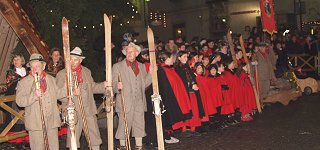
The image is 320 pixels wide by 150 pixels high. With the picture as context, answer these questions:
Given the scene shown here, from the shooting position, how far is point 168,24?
127 feet

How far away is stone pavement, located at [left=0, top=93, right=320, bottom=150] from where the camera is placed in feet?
28.7

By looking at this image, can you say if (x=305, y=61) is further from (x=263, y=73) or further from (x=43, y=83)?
(x=43, y=83)

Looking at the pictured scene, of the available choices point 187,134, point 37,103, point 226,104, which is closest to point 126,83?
point 37,103

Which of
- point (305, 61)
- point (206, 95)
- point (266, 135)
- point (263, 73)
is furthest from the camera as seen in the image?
point (305, 61)

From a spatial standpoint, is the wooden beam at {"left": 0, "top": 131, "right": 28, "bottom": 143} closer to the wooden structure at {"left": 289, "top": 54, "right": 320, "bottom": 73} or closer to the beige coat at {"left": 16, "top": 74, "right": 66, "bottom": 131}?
the beige coat at {"left": 16, "top": 74, "right": 66, "bottom": 131}

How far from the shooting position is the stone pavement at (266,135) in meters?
Answer: 8.73

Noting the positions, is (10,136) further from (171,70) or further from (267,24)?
(267,24)

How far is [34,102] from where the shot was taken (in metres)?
6.65

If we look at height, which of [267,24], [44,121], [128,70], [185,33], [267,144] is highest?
[185,33]

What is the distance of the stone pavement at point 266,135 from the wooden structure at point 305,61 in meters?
7.38

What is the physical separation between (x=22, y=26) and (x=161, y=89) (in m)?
3.29

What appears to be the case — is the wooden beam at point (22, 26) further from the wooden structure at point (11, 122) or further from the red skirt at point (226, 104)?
the red skirt at point (226, 104)

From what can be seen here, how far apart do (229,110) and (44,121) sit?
5.23m

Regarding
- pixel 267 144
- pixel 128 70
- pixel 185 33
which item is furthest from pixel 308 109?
pixel 185 33
